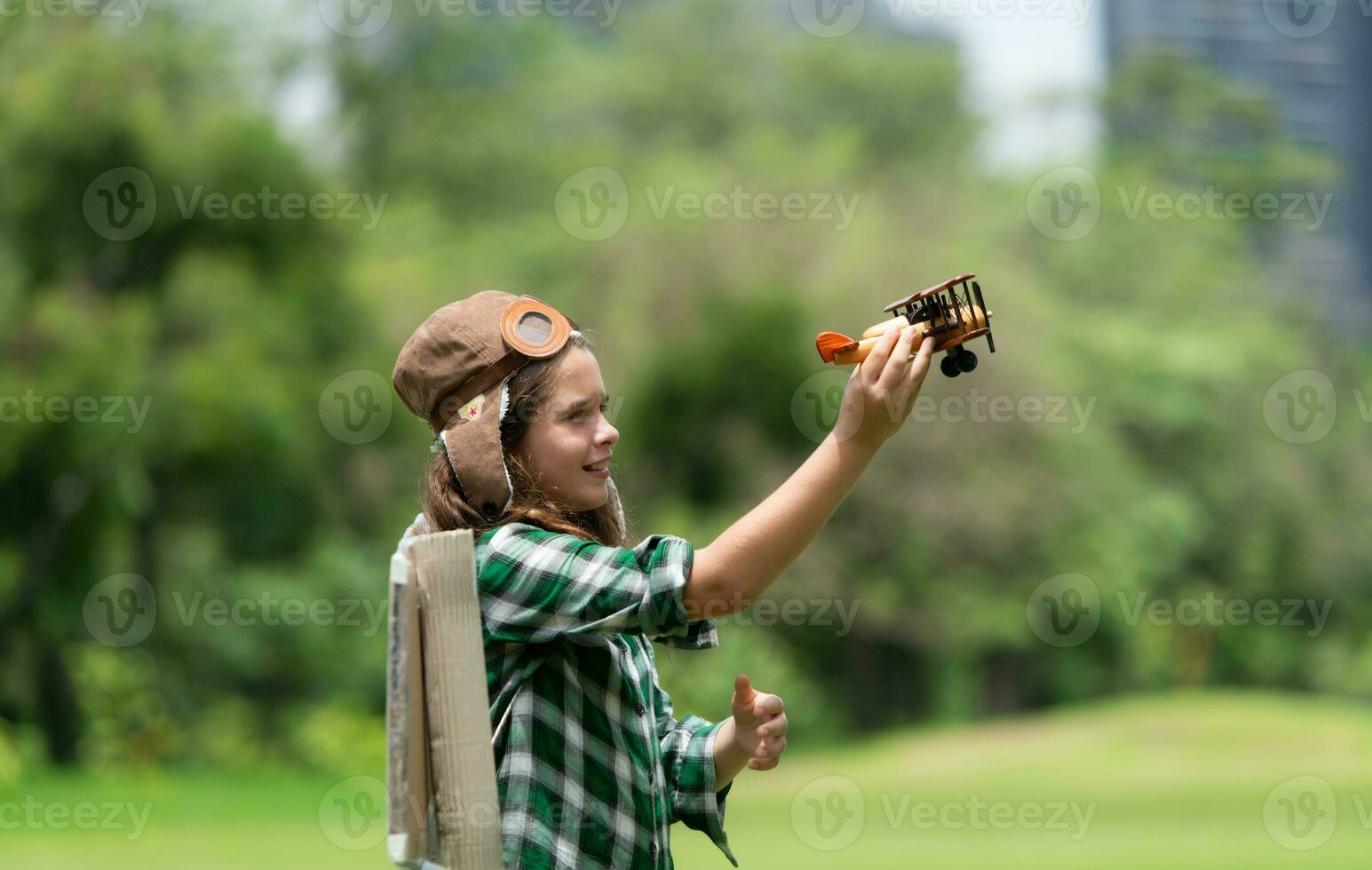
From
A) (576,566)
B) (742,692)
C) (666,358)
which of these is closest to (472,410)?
(576,566)

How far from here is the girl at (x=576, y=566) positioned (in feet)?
5.71

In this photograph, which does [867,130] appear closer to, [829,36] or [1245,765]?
[829,36]

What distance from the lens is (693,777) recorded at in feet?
7.00

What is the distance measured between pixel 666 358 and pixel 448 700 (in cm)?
1397

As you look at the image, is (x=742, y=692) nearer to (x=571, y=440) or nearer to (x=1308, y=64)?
(x=571, y=440)

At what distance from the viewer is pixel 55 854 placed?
9.96m

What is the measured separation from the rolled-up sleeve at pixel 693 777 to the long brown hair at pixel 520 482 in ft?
1.11

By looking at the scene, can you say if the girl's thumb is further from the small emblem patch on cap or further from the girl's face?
the small emblem patch on cap

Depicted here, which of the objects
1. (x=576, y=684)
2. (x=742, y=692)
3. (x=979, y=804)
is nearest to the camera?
(x=576, y=684)

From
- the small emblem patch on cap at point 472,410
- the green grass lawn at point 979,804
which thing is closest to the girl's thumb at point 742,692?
the small emblem patch on cap at point 472,410

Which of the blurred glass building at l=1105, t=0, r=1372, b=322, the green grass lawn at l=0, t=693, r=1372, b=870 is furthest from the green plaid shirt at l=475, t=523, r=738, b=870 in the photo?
the blurred glass building at l=1105, t=0, r=1372, b=322

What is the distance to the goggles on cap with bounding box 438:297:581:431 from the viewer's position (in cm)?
196

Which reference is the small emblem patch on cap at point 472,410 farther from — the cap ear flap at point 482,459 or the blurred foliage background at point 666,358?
the blurred foliage background at point 666,358

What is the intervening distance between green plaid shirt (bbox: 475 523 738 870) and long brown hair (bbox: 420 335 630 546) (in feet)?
0.19
